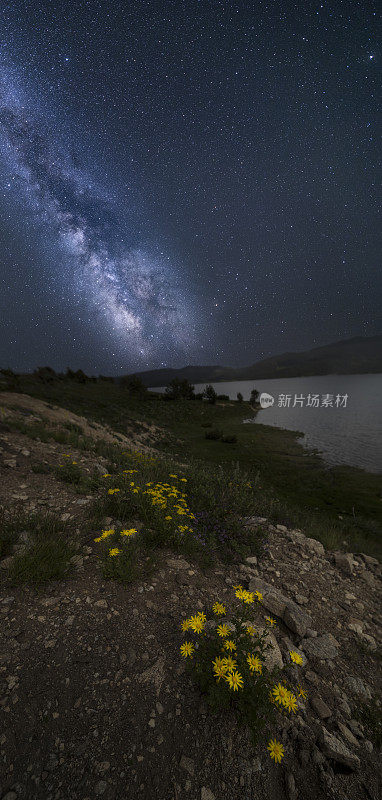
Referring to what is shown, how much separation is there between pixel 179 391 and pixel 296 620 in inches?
2188

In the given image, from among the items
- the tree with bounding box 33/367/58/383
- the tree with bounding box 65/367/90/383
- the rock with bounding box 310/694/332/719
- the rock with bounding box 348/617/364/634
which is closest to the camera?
the rock with bounding box 310/694/332/719

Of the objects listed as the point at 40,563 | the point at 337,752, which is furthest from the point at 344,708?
the point at 40,563

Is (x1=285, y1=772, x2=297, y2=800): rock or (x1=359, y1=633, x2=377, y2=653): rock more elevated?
(x1=285, y1=772, x2=297, y2=800): rock

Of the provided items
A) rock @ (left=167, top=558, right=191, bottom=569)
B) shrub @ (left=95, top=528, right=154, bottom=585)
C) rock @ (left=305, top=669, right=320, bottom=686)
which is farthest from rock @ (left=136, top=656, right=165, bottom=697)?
rock @ (left=305, top=669, right=320, bottom=686)

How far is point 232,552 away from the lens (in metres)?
4.93

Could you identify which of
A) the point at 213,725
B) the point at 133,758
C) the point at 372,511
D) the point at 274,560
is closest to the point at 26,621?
the point at 133,758

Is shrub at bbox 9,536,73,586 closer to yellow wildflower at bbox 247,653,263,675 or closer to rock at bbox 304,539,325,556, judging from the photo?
yellow wildflower at bbox 247,653,263,675

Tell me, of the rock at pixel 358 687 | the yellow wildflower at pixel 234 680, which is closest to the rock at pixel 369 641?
the rock at pixel 358 687

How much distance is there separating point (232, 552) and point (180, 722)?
2.80 meters

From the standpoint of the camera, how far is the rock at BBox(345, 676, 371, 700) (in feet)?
9.79

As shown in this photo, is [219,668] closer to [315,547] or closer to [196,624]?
[196,624]

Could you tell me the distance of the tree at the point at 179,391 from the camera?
57.1 meters

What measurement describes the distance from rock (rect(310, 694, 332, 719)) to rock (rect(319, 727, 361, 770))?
21 cm

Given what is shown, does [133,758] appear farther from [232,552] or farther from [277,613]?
[232,552]
